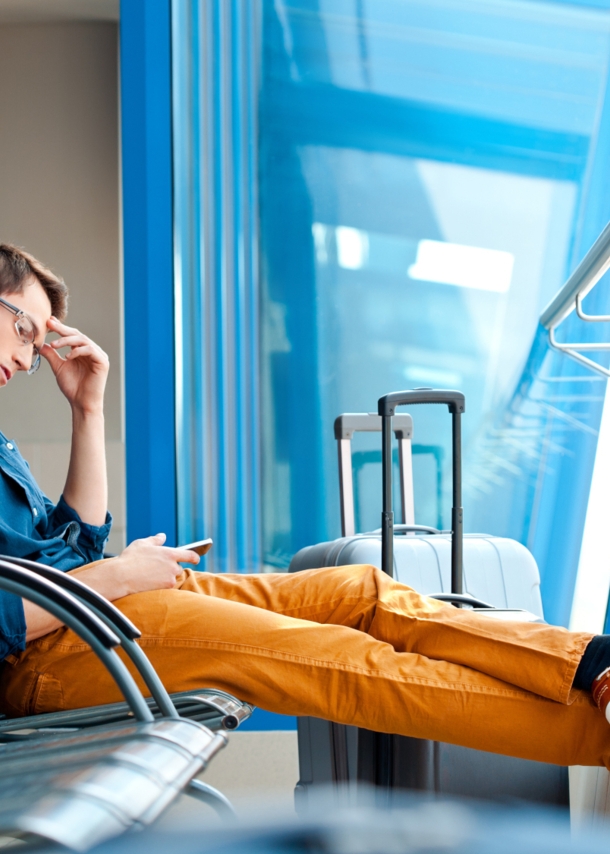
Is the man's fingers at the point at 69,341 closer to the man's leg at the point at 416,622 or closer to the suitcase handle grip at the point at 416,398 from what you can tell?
the man's leg at the point at 416,622

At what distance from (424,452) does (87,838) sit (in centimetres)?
246

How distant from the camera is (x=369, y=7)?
293 cm

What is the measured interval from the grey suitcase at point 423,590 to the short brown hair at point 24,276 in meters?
0.70

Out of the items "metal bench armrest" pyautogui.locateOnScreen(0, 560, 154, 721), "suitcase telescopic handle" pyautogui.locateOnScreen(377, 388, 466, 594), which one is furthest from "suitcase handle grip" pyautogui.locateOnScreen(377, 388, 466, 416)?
"metal bench armrest" pyautogui.locateOnScreen(0, 560, 154, 721)

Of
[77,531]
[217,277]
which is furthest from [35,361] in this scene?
[217,277]

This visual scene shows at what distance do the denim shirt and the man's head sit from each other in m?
0.16

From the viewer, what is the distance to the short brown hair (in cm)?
151

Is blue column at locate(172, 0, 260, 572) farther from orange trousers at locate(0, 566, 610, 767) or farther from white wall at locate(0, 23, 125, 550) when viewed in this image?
orange trousers at locate(0, 566, 610, 767)

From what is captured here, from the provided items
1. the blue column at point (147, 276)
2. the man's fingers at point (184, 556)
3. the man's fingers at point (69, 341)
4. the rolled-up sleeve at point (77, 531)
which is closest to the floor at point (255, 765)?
the blue column at point (147, 276)

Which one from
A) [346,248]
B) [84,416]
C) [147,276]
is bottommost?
[84,416]

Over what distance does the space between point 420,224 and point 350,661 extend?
209cm

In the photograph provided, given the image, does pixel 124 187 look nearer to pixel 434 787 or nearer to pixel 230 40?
pixel 230 40

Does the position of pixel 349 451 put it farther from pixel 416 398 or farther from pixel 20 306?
pixel 20 306

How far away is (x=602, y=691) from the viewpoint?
44.4 inches
